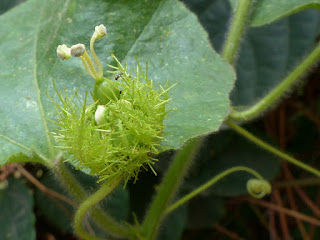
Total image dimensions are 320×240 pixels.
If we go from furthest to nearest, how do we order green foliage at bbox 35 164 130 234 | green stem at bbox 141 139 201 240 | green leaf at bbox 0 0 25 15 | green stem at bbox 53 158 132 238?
green leaf at bbox 0 0 25 15 → green foliage at bbox 35 164 130 234 → green stem at bbox 141 139 201 240 → green stem at bbox 53 158 132 238

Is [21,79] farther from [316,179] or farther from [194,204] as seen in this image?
[316,179]

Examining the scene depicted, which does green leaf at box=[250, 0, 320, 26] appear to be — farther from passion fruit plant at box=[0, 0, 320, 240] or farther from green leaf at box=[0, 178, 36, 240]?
green leaf at box=[0, 178, 36, 240]

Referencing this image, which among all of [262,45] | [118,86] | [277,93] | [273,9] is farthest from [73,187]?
[262,45]

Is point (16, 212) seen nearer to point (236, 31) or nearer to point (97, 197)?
point (97, 197)

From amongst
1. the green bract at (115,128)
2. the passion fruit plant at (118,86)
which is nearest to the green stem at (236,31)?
the passion fruit plant at (118,86)

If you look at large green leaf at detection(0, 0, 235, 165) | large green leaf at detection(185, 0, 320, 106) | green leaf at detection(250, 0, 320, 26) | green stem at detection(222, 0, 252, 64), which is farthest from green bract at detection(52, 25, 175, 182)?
large green leaf at detection(185, 0, 320, 106)

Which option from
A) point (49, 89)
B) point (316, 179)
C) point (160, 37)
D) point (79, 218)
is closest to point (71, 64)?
point (49, 89)

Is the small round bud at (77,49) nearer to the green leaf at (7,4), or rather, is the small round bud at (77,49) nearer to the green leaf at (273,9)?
the green leaf at (273,9)
